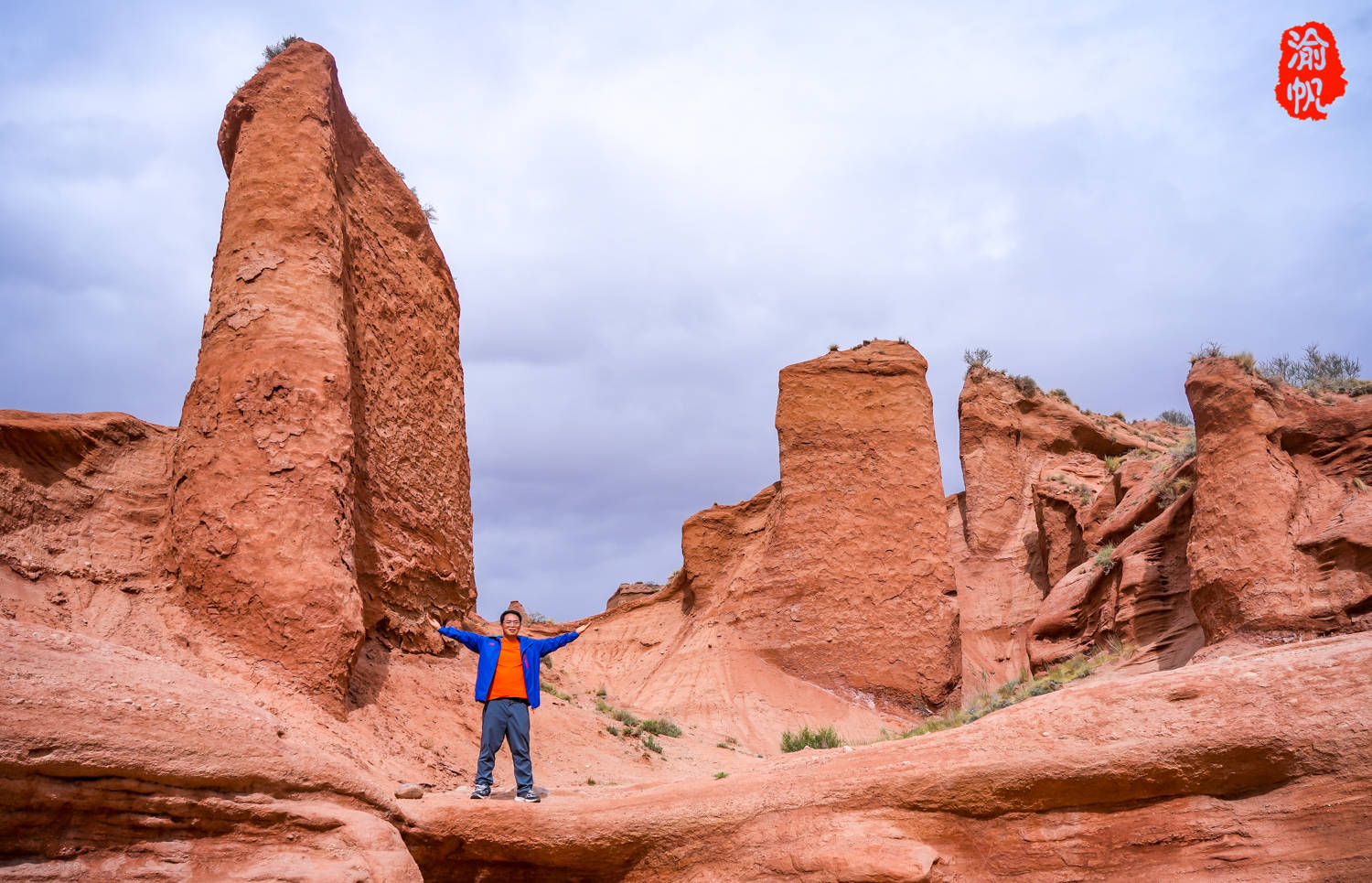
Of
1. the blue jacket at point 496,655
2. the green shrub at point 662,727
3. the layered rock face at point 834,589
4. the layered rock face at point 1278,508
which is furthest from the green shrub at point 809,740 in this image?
the blue jacket at point 496,655

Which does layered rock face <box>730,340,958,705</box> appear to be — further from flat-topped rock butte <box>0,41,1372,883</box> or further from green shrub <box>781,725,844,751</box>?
green shrub <box>781,725,844,751</box>

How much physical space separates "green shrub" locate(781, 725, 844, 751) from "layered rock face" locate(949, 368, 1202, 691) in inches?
144

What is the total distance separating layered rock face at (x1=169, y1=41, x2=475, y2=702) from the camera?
8406mm

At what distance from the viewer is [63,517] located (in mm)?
8648

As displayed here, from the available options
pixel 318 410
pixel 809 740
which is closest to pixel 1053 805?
pixel 318 410

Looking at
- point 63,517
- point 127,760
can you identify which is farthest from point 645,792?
point 63,517

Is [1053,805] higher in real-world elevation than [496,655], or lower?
lower

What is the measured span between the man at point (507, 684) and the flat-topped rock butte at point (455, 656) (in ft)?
2.08

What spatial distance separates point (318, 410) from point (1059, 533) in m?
17.9

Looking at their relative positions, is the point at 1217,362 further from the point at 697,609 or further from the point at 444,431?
the point at 697,609

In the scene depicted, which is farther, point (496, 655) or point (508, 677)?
point (496, 655)

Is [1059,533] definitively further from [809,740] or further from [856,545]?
[809,740]

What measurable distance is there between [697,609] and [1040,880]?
1695 cm

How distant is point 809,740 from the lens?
634 inches
